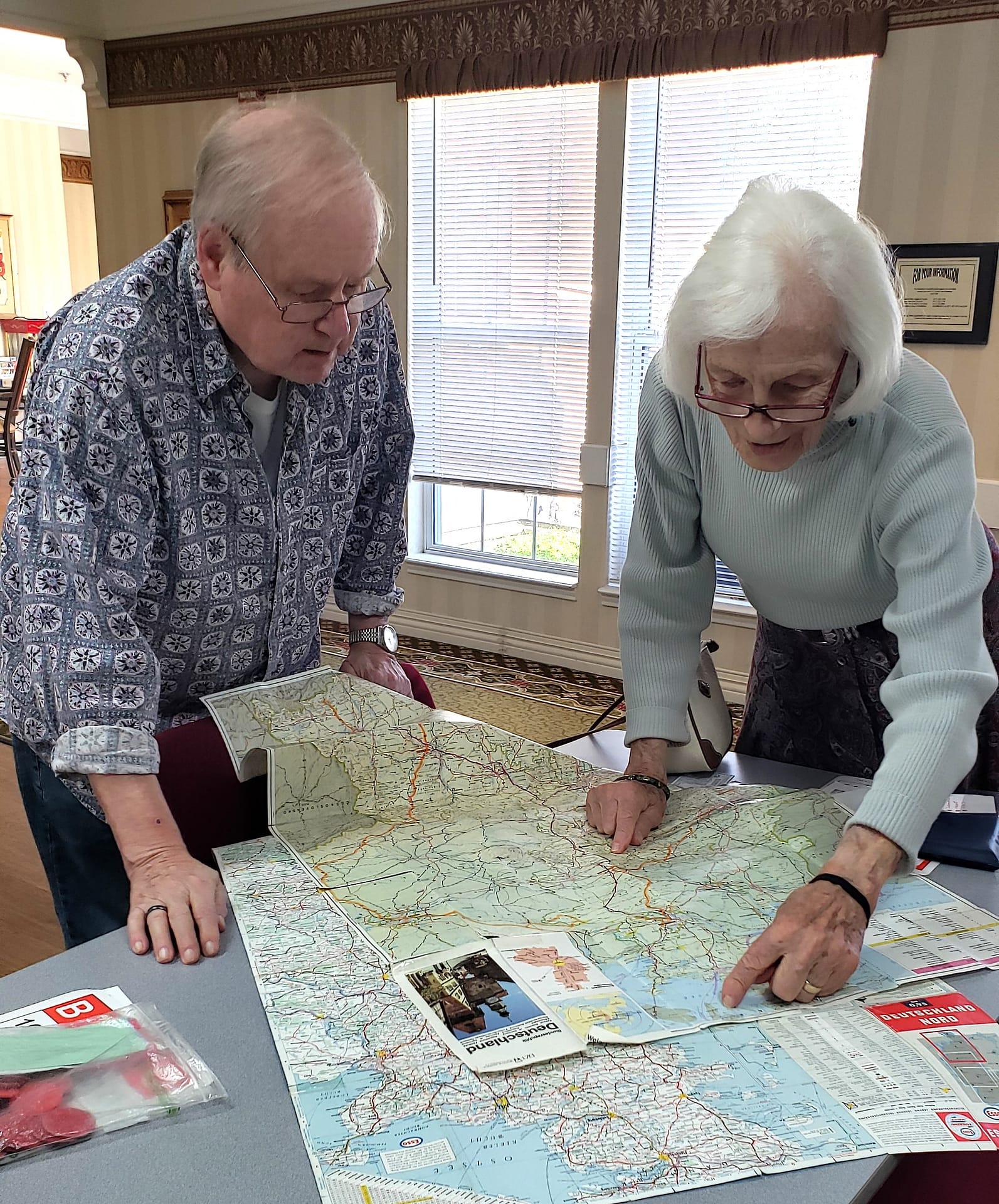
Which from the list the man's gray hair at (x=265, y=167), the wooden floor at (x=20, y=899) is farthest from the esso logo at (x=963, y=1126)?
the wooden floor at (x=20, y=899)

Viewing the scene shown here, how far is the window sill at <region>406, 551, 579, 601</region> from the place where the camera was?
4434 mm

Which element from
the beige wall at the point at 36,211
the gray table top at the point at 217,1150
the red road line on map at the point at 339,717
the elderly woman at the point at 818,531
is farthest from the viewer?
the beige wall at the point at 36,211

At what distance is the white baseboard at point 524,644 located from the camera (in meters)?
4.19

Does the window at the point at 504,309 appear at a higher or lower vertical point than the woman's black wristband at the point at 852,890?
higher

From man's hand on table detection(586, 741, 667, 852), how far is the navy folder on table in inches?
12.8

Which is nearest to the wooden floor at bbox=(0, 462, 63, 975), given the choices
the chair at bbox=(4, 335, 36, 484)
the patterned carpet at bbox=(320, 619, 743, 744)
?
the patterned carpet at bbox=(320, 619, 743, 744)

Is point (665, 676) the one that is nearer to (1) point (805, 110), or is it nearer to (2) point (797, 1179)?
(2) point (797, 1179)

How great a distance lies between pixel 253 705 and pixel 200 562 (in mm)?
203

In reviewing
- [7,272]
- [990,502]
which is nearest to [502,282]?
[990,502]

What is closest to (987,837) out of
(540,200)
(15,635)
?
(15,635)

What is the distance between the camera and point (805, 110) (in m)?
3.48

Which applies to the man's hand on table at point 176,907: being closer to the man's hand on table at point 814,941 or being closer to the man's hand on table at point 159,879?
the man's hand on table at point 159,879

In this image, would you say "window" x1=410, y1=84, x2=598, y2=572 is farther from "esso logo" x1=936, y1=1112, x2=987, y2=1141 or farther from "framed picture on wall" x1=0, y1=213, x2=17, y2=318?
"framed picture on wall" x1=0, y1=213, x2=17, y2=318

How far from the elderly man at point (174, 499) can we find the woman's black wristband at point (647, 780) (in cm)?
51
